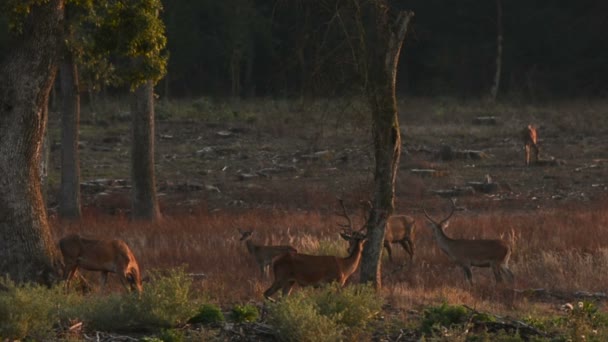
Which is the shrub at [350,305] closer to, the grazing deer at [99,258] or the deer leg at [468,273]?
the grazing deer at [99,258]

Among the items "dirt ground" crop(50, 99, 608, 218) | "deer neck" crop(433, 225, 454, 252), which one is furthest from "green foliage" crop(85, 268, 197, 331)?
"deer neck" crop(433, 225, 454, 252)

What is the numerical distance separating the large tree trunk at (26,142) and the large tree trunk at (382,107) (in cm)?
391

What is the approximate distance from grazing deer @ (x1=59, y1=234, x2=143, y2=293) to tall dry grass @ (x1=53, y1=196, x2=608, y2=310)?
95 cm

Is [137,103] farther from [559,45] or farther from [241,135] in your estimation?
[559,45]

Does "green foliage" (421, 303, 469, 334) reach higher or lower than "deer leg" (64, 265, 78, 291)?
higher

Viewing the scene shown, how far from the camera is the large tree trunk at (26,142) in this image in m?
15.2

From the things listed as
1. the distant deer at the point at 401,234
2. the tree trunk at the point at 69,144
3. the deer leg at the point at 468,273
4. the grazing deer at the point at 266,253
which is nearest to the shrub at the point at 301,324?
the deer leg at the point at 468,273

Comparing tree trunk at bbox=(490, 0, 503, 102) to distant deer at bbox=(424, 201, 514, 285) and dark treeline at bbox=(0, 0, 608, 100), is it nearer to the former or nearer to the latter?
dark treeline at bbox=(0, 0, 608, 100)

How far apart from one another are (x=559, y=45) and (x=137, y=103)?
43132 mm

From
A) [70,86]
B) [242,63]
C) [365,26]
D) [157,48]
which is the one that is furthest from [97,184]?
[242,63]

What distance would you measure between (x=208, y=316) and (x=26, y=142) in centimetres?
415

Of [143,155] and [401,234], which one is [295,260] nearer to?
[401,234]

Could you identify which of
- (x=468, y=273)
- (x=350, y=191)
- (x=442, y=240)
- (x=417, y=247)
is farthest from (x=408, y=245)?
(x=350, y=191)

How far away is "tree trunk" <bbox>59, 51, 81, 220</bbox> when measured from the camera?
983 inches
